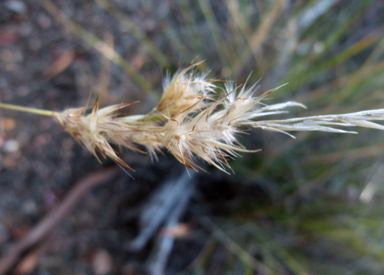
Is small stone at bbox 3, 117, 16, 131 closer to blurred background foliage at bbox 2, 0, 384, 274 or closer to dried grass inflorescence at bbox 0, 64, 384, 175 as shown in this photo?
blurred background foliage at bbox 2, 0, 384, 274

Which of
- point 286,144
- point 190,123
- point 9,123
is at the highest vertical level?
point 9,123

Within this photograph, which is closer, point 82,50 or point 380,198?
point 380,198

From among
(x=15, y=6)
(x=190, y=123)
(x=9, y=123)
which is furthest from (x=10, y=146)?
(x=190, y=123)

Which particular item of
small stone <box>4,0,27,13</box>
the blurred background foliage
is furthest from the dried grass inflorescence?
small stone <box>4,0,27,13</box>

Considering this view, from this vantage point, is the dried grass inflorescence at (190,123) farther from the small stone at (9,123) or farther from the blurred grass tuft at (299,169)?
the small stone at (9,123)

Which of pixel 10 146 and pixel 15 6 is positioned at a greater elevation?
pixel 15 6

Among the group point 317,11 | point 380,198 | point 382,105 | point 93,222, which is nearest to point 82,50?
point 93,222

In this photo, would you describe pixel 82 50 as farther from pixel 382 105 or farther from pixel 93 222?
pixel 382 105

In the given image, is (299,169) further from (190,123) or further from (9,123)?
(9,123)
